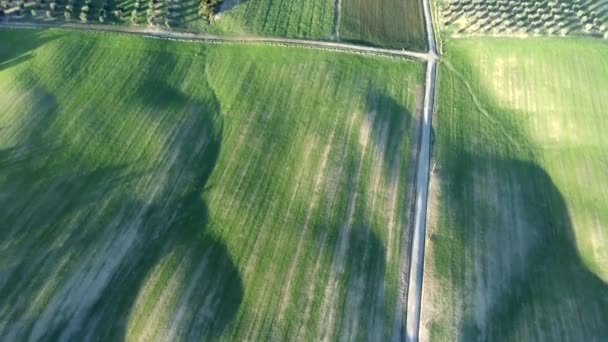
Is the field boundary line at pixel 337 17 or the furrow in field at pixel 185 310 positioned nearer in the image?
the furrow in field at pixel 185 310

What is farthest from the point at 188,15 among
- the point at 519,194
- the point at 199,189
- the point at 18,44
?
the point at 519,194

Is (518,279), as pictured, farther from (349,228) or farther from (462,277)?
(349,228)

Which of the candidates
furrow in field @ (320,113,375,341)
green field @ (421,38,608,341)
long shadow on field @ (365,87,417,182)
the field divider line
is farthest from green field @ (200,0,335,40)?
furrow in field @ (320,113,375,341)

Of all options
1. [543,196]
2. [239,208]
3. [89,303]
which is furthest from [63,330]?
[543,196]

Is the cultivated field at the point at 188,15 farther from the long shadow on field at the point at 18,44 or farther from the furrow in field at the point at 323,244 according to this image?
the furrow in field at the point at 323,244

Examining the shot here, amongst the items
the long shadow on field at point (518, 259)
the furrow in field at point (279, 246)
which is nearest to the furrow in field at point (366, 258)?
the furrow in field at point (279, 246)
